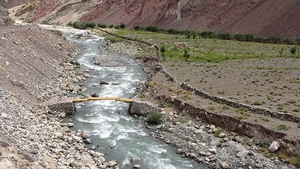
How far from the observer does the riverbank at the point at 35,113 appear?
33.1ft

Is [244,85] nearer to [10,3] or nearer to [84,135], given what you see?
[84,135]

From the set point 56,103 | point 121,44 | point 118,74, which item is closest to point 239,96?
point 56,103

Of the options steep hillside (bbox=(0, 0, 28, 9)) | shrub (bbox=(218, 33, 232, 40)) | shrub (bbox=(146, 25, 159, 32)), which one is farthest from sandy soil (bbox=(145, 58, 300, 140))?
steep hillside (bbox=(0, 0, 28, 9))

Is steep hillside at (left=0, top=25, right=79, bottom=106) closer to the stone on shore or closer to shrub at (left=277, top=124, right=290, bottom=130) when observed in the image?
the stone on shore

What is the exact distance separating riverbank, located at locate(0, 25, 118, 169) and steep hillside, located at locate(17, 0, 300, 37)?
47.6 meters

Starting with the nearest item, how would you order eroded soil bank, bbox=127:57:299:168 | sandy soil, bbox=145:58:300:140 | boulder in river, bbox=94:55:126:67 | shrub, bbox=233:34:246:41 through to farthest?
eroded soil bank, bbox=127:57:299:168 < sandy soil, bbox=145:58:300:140 < boulder in river, bbox=94:55:126:67 < shrub, bbox=233:34:246:41

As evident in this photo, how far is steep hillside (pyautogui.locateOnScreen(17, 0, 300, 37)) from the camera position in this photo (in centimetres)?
5966

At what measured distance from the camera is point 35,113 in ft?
48.5

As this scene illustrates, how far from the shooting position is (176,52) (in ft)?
A: 123

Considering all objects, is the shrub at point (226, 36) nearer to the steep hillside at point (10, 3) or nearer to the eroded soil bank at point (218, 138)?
the eroded soil bank at point (218, 138)

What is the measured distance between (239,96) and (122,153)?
8939 mm

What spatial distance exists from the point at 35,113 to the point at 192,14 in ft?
226

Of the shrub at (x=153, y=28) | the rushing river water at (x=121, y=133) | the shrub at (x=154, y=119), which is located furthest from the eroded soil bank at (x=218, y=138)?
the shrub at (x=153, y=28)

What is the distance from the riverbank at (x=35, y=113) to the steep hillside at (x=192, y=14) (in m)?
47.6
